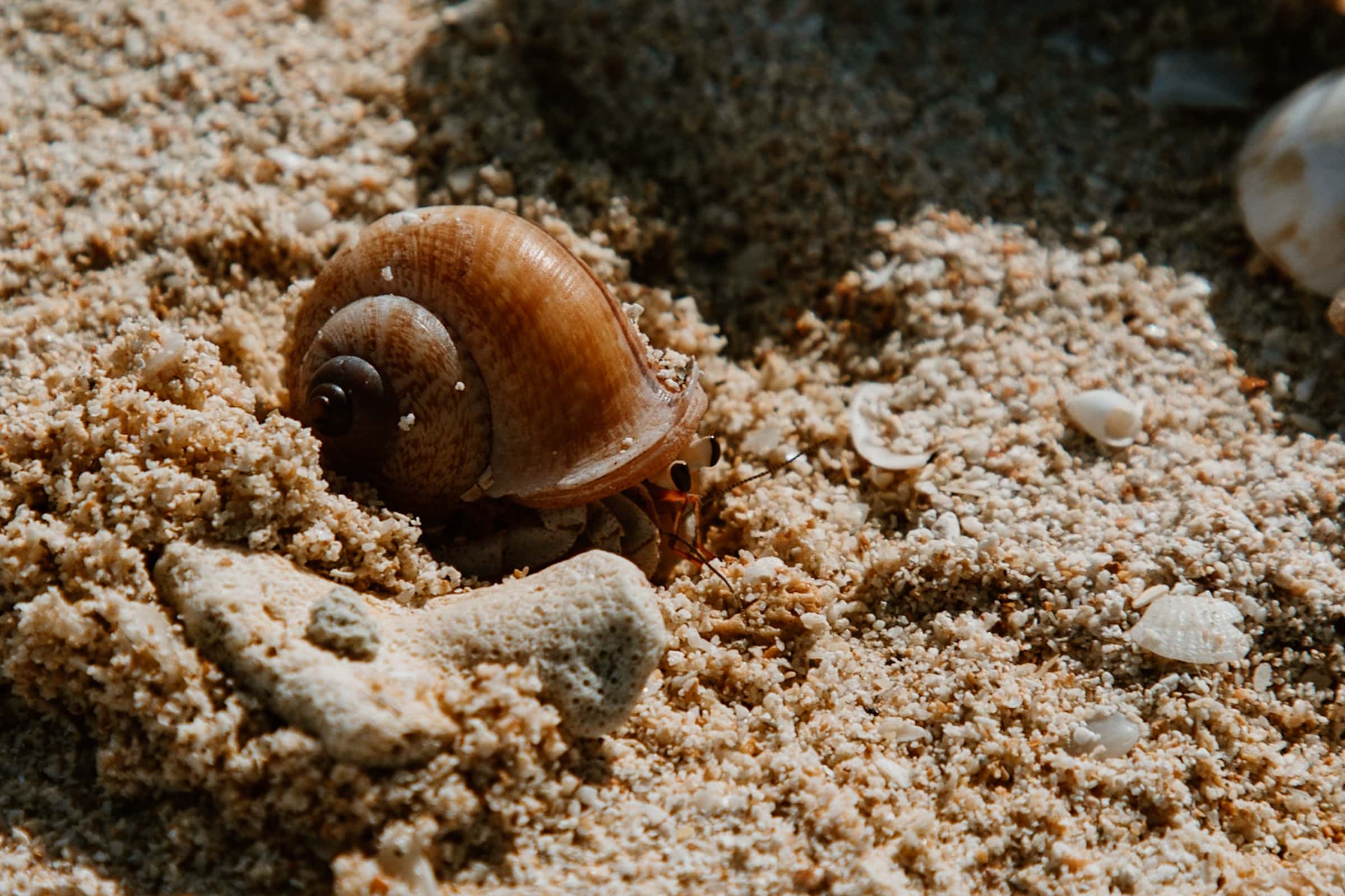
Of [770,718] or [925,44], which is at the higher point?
[925,44]

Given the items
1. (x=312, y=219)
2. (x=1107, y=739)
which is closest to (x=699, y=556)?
(x=1107, y=739)

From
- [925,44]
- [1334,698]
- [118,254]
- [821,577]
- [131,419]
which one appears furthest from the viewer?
[925,44]

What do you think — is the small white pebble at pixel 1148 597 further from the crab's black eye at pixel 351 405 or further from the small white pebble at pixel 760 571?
the crab's black eye at pixel 351 405

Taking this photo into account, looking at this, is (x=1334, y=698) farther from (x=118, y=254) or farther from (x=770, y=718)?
(x=118, y=254)

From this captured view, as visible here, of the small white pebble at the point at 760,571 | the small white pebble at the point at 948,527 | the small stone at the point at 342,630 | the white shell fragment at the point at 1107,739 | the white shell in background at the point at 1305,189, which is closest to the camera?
the small stone at the point at 342,630

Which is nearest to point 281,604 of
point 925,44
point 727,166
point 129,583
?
point 129,583

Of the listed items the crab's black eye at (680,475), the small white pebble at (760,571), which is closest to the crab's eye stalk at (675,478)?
the crab's black eye at (680,475)

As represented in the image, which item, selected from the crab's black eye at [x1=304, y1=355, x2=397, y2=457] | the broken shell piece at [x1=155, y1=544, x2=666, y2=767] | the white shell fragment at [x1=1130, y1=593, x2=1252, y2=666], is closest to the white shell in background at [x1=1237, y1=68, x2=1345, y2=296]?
the white shell fragment at [x1=1130, y1=593, x2=1252, y2=666]
